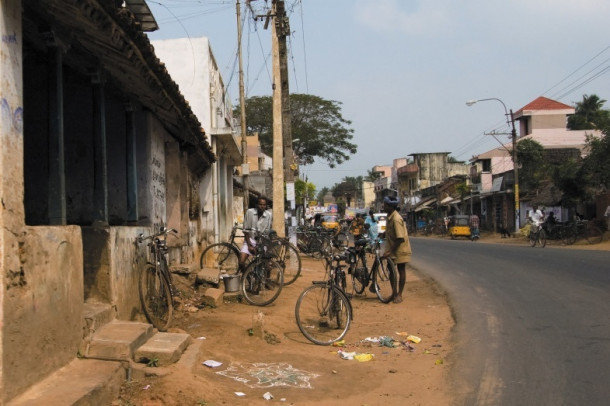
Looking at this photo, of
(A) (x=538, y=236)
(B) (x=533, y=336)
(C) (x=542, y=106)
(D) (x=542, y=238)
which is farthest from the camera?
(C) (x=542, y=106)

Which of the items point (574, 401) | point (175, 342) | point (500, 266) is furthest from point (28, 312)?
point (500, 266)

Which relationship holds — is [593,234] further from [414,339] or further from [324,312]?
[324,312]

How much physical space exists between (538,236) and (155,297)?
73.9ft

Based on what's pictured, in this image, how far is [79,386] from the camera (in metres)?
4.05

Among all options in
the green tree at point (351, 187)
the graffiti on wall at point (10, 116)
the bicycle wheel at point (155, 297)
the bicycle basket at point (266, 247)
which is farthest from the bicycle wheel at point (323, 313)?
the green tree at point (351, 187)

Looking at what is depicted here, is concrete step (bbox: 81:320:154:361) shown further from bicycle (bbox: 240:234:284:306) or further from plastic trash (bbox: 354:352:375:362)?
bicycle (bbox: 240:234:284:306)

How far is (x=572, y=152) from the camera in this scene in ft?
146

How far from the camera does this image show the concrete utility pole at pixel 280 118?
14695 mm

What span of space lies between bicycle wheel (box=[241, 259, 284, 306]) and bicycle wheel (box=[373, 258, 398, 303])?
6.28 feet

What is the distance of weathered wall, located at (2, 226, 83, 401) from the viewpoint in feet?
11.8

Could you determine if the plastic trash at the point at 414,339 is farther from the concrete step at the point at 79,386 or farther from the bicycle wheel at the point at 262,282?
the concrete step at the point at 79,386

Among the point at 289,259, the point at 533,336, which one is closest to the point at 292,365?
the point at 533,336

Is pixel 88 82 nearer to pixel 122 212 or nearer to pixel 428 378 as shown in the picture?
pixel 122 212

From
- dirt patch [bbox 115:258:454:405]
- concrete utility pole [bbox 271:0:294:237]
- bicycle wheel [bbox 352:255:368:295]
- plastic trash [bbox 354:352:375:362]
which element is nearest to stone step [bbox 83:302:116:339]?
dirt patch [bbox 115:258:454:405]
